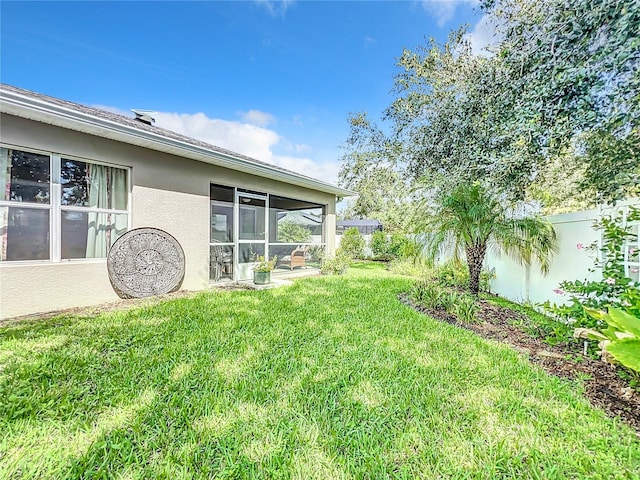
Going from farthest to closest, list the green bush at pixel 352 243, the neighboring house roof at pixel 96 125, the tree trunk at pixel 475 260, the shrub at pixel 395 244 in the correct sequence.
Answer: the shrub at pixel 395 244
the green bush at pixel 352 243
the tree trunk at pixel 475 260
the neighboring house roof at pixel 96 125

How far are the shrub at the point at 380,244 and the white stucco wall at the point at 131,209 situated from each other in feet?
32.1

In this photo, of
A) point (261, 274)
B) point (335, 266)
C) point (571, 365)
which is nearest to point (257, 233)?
point (261, 274)

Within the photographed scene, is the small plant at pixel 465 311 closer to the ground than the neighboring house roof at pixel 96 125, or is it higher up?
closer to the ground

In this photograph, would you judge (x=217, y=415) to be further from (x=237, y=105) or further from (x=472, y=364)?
(x=237, y=105)

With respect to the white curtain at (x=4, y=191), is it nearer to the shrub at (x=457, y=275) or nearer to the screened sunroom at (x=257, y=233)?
the screened sunroom at (x=257, y=233)

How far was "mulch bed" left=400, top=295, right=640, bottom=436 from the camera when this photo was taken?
7.60 ft

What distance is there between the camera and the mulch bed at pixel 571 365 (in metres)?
2.32

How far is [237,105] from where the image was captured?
1145 cm

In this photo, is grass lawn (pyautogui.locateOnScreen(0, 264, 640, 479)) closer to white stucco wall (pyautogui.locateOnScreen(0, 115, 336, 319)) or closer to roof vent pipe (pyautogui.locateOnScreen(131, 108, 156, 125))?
white stucco wall (pyautogui.locateOnScreen(0, 115, 336, 319))

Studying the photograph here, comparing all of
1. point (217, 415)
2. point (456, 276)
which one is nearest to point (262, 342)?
point (217, 415)

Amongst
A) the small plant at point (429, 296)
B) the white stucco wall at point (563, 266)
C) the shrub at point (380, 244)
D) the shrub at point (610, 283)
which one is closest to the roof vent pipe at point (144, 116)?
the small plant at point (429, 296)

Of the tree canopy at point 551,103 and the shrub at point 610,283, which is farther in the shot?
the tree canopy at point 551,103

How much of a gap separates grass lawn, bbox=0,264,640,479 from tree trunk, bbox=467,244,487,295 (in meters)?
2.62

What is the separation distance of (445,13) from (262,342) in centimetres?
1062
